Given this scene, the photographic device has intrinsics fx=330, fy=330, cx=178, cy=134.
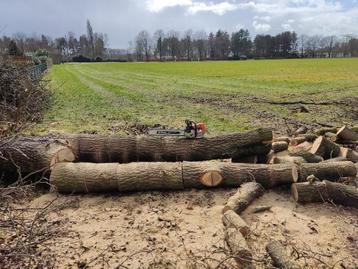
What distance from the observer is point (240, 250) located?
3.16 metres

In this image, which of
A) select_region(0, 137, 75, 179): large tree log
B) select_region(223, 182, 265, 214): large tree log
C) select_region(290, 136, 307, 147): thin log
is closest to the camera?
select_region(223, 182, 265, 214): large tree log

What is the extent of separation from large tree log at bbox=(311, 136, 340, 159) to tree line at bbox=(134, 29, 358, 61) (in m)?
89.5

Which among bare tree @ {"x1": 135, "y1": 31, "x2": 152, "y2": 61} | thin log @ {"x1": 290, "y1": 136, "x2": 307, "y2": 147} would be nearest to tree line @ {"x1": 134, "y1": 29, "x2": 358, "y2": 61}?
bare tree @ {"x1": 135, "y1": 31, "x2": 152, "y2": 61}

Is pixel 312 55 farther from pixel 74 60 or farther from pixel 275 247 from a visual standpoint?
pixel 275 247

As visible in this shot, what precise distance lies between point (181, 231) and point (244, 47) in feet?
333

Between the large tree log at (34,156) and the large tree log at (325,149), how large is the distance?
13.5ft

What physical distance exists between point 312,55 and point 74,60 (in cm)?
6543

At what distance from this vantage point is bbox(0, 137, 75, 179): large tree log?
200 inches

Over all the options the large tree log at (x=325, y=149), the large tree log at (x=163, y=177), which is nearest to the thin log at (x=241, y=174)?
the large tree log at (x=163, y=177)

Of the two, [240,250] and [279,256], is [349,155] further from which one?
[240,250]

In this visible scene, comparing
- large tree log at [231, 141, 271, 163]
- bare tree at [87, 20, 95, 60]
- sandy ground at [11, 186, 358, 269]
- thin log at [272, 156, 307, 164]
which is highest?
bare tree at [87, 20, 95, 60]

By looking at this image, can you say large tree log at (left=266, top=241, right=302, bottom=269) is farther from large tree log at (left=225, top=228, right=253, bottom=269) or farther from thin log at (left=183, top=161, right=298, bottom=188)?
thin log at (left=183, top=161, right=298, bottom=188)

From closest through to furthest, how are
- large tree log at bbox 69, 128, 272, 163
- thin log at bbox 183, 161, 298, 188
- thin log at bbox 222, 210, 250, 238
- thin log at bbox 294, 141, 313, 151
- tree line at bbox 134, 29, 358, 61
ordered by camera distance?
thin log at bbox 222, 210, 250, 238
thin log at bbox 183, 161, 298, 188
large tree log at bbox 69, 128, 272, 163
thin log at bbox 294, 141, 313, 151
tree line at bbox 134, 29, 358, 61

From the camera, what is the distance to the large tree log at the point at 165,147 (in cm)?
534
